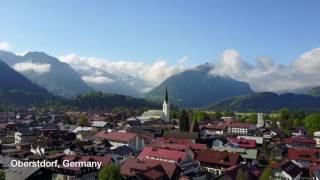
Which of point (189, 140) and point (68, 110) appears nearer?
point (189, 140)

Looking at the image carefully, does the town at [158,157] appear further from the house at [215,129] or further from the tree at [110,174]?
the house at [215,129]

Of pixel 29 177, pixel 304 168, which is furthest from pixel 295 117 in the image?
pixel 29 177

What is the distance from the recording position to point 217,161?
205 ft

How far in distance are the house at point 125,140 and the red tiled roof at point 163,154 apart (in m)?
14.6

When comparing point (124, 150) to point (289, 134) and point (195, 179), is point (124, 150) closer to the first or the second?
point (195, 179)

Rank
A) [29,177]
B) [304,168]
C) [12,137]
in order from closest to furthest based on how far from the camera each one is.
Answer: [29,177] < [304,168] < [12,137]

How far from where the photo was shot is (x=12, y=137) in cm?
9925

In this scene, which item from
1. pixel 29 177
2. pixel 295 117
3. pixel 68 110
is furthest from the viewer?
pixel 68 110

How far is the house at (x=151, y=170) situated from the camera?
49.3 meters

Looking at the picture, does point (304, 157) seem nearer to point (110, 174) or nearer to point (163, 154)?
point (163, 154)

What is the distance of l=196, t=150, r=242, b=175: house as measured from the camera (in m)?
61.6

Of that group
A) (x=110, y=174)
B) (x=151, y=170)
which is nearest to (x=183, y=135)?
(x=151, y=170)

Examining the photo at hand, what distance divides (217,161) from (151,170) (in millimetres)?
15803

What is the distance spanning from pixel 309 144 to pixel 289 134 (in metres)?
22.4
